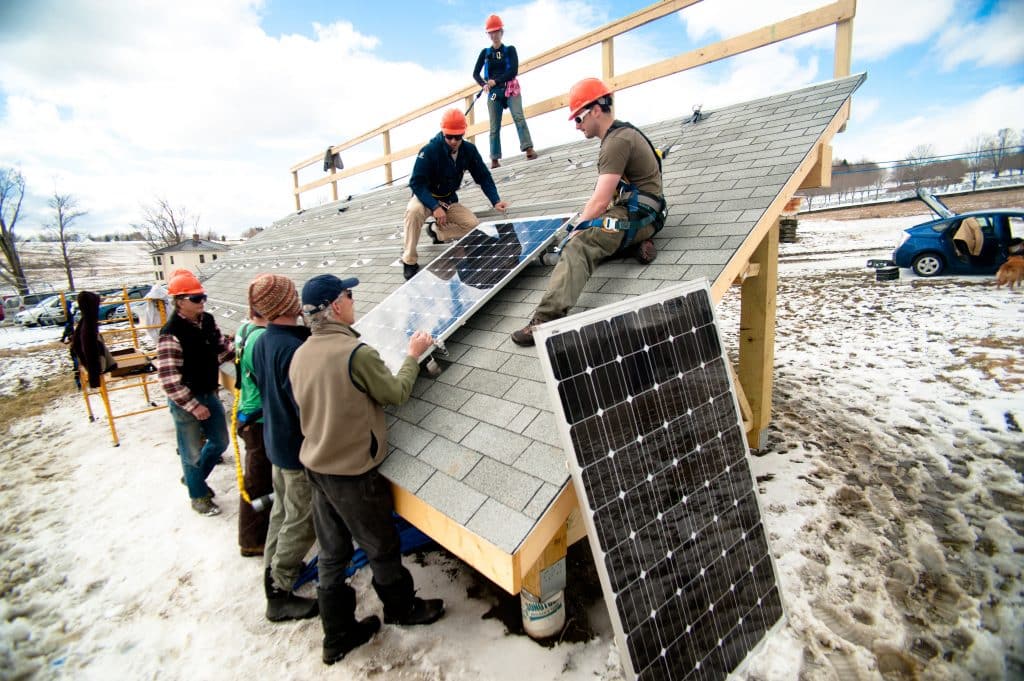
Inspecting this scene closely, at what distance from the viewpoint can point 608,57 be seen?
24.3 ft

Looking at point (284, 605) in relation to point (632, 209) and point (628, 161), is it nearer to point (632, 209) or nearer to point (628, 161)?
point (632, 209)

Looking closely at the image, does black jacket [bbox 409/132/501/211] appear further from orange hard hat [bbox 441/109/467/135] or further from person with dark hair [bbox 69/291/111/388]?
person with dark hair [bbox 69/291/111/388]

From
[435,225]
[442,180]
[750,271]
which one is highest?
[442,180]

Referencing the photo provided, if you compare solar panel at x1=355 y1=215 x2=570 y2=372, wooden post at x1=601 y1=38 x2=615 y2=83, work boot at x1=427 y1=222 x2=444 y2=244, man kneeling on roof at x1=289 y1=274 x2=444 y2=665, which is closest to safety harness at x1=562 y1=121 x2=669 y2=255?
solar panel at x1=355 y1=215 x2=570 y2=372

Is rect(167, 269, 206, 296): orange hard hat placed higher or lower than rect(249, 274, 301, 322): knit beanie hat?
higher

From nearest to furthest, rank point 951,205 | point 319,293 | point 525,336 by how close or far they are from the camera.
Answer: point 319,293
point 525,336
point 951,205

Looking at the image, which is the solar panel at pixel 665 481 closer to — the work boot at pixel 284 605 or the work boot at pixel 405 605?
the work boot at pixel 405 605

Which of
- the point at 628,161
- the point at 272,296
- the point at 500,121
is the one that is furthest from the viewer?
the point at 500,121

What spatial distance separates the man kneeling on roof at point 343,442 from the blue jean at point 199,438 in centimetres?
270

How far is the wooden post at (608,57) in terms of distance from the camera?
738 cm

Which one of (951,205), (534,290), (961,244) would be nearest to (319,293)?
(534,290)

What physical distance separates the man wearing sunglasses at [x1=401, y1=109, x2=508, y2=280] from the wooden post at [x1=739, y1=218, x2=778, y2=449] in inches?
122

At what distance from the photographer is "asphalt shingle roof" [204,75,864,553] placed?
2.48m

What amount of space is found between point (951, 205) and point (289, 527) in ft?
132
